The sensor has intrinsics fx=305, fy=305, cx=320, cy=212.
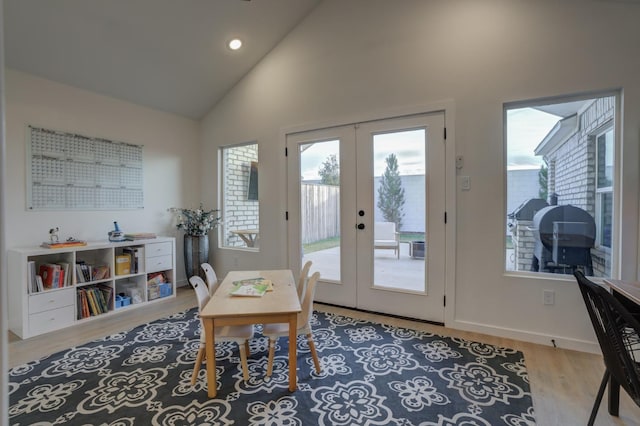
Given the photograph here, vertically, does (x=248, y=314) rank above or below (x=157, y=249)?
below

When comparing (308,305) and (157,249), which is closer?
(308,305)

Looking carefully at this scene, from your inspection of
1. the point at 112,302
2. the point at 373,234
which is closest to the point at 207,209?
the point at 112,302

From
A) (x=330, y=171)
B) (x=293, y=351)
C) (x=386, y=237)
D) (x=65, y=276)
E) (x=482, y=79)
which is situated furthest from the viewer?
(x=330, y=171)

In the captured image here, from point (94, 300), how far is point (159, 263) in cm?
76

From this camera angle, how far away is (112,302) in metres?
3.41

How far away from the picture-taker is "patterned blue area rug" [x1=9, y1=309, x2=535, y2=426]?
1748 millimetres

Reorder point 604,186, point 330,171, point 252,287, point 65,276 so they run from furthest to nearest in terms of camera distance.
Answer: point 330,171 → point 65,276 → point 604,186 → point 252,287

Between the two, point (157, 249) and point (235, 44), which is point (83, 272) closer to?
point (157, 249)

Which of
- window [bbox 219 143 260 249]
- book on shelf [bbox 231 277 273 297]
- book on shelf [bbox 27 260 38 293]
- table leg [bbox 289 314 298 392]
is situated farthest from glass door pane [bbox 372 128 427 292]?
book on shelf [bbox 27 260 38 293]

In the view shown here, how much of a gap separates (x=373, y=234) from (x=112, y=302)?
3003 millimetres

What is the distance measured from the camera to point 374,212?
335cm

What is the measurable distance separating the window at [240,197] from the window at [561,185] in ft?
9.93

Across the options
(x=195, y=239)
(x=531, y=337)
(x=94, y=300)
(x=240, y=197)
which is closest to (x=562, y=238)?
(x=531, y=337)

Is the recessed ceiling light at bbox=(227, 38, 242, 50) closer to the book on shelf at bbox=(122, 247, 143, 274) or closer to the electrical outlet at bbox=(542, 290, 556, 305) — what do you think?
the book on shelf at bbox=(122, 247, 143, 274)
